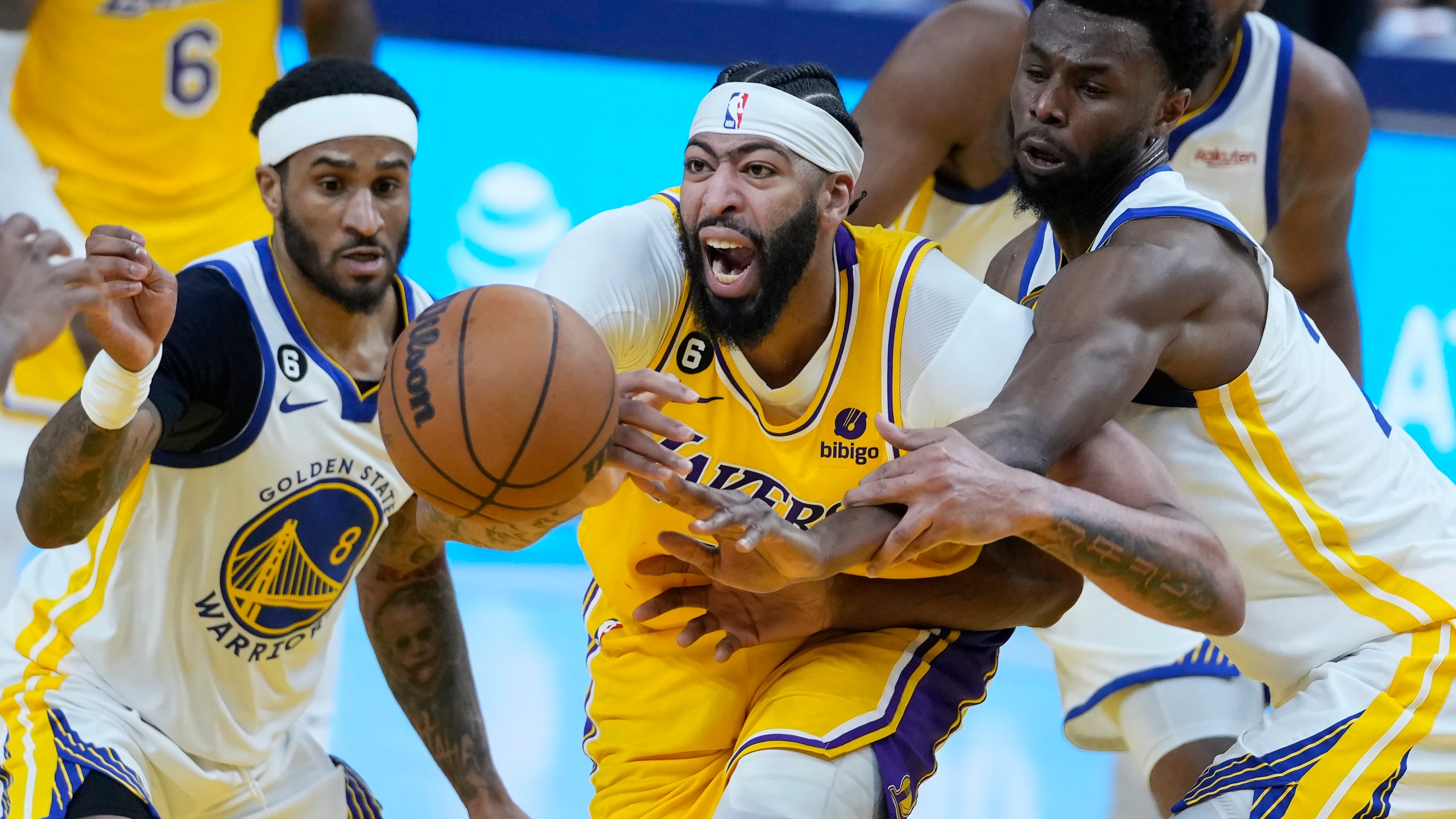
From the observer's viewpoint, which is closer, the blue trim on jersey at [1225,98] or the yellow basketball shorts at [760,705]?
the yellow basketball shorts at [760,705]

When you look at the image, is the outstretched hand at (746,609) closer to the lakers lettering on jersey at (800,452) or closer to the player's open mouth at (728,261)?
the lakers lettering on jersey at (800,452)

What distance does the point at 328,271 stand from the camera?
163 inches

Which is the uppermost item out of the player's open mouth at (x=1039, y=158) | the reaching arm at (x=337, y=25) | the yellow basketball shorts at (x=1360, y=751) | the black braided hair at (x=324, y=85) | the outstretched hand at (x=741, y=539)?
the reaching arm at (x=337, y=25)

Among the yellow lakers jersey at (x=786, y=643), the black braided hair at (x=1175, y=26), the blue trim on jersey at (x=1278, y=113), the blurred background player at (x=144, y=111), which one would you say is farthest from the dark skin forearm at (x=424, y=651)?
the blue trim on jersey at (x=1278, y=113)

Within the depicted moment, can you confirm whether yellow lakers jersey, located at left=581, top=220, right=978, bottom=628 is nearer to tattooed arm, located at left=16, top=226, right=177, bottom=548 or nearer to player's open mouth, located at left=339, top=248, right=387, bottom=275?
player's open mouth, located at left=339, top=248, right=387, bottom=275

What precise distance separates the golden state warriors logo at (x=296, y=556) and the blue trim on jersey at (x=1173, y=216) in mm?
1854

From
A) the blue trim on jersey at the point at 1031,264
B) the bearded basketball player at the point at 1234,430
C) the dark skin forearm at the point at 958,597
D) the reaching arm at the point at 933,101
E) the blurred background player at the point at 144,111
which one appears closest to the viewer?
the bearded basketball player at the point at 1234,430

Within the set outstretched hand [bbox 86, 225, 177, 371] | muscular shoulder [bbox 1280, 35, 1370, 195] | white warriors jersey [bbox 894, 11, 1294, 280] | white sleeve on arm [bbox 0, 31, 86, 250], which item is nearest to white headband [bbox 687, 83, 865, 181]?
outstretched hand [bbox 86, 225, 177, 371]

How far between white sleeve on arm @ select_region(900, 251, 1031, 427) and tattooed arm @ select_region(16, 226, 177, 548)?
1.54 metres

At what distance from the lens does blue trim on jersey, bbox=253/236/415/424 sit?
409 centimetres

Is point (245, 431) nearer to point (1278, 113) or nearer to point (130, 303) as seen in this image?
point (130, 303)

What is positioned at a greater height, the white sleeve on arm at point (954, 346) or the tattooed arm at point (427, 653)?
the white sleeve on arm at point (954, 346)

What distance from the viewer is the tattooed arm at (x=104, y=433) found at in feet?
11.2

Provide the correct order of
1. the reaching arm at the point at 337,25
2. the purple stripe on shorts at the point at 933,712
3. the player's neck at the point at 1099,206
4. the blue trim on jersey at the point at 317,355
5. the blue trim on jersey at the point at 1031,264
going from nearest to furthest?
the purple stripe on shorts at the point at 933,712 → the player's neck at the point at 1099,206 → the blue trim on jersey at the point at 317,355 → the blue trim on jersey at the point at 1031,264 → the reaching arm at the point at 337,25
